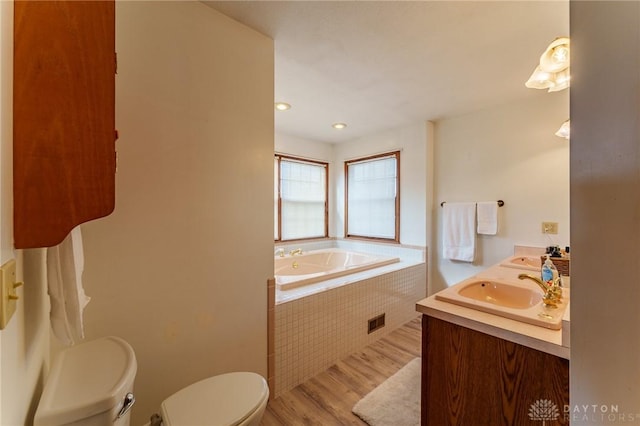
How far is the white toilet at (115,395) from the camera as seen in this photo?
0.72 meters

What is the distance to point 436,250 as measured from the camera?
127 inches

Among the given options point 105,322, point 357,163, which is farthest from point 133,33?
point 357,163

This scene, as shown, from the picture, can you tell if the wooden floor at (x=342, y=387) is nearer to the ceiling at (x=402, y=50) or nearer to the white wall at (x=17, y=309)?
the white wall at (x=17, y=309)

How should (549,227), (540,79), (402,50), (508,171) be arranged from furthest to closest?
(508,171) → (549,227) → (402,50) → (540,79)

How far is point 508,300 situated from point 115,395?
192 cm

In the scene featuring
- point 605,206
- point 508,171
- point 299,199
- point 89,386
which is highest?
point 508,171

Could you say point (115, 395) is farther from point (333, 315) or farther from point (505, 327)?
point (333, 315)

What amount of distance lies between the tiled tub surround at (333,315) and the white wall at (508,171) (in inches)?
28.6

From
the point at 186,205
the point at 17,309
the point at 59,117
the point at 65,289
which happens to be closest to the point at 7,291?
the point at 17,309

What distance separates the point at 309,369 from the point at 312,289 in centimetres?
58

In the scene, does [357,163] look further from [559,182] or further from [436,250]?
[559,182]

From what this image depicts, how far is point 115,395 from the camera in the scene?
30.0 inches

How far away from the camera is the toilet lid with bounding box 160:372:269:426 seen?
3.41 feet

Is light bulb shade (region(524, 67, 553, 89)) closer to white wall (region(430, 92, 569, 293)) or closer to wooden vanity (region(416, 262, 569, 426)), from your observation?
wooden vanity (region(416, 262, 569, 426))
